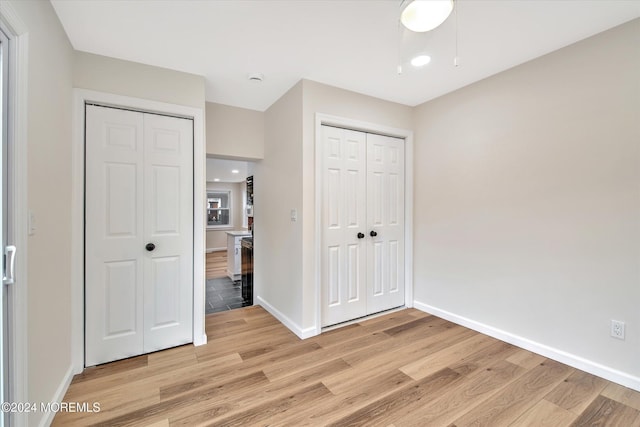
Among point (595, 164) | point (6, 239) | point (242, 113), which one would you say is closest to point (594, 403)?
point (595, 164)

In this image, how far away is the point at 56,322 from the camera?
176 centimetres

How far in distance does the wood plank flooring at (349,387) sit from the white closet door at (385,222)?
0.67 m

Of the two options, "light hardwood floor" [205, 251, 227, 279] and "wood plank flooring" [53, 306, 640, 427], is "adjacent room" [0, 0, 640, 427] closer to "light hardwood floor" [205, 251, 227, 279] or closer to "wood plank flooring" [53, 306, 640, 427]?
"wood plank flooring" [53, 306, 640, 427]

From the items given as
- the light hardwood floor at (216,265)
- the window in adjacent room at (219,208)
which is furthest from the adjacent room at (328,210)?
the window in adjacent room at (219,208)

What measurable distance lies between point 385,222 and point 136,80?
2797 millimetres

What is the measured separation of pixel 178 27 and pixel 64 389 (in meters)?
2.59

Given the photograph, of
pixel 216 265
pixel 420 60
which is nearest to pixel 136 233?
pixel 420 60

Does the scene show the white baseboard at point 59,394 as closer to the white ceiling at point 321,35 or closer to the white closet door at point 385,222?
the white ceiling at point 321,35

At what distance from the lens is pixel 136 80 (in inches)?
90.7

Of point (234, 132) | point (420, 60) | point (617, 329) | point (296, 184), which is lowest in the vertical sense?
point (617, 329)

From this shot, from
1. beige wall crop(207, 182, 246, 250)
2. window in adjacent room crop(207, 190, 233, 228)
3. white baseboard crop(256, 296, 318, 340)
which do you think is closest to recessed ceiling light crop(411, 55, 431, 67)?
white baseboard crop(256, 296, 318, 340)

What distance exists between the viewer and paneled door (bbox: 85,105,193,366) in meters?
2.19

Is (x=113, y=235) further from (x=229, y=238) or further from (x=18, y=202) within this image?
(x=229, y=238)

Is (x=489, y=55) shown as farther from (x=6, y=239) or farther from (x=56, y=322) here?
(x=56, y=322)
